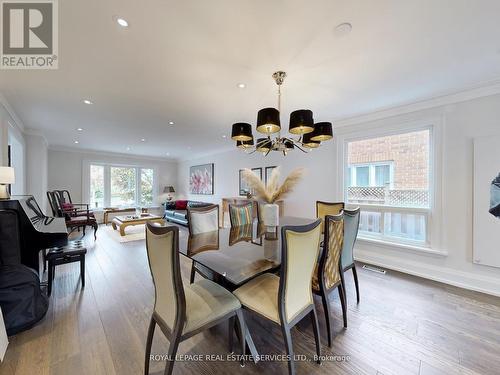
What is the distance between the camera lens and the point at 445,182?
2.79 metres

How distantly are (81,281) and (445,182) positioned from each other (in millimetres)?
5059

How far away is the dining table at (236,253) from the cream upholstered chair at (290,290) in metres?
0.18

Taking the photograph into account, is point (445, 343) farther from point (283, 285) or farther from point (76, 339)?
point (76, 339)

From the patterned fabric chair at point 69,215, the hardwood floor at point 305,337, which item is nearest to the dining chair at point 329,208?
the hardwood floor at point 305,337

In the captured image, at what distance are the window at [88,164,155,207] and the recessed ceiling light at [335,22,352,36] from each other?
27.1 ft

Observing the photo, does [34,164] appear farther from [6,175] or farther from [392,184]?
[392,184]

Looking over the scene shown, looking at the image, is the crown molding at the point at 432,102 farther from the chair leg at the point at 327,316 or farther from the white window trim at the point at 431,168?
the chair leg at the point at 327,316

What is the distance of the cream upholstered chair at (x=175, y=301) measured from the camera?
1.13 meters

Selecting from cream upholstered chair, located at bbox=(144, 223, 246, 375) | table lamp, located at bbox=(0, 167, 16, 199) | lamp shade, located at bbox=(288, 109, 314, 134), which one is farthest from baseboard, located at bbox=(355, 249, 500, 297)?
table lamp, located at bbox=(0, 167, 16, 199)

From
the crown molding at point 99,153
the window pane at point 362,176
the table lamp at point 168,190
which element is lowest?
the table lamp at point 168,190

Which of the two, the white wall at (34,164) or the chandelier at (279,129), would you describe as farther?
the white wall at (34,164)

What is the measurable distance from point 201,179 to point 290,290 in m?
6.78

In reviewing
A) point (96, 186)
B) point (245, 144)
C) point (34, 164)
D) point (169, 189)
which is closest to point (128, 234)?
point (34, 164)

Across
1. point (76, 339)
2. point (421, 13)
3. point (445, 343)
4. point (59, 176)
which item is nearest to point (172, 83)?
point (421, 13)
